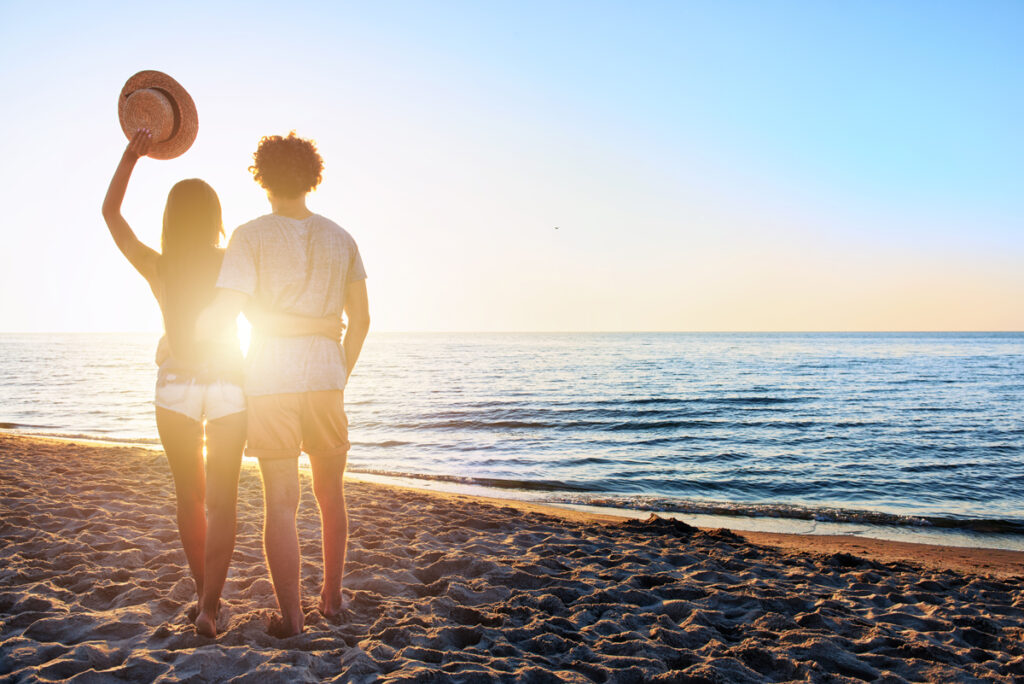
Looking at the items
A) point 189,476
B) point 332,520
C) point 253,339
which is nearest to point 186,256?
point 253,339

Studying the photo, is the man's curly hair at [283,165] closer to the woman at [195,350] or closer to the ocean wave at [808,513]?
the woman at [195,350]

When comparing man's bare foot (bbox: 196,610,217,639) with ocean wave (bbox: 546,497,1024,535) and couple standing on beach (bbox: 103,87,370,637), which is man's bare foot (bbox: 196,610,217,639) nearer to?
couple standing on beach (bbox: 103,87,370,637)

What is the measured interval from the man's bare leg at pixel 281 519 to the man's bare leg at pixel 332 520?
145 mm

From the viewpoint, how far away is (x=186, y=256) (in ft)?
8.30

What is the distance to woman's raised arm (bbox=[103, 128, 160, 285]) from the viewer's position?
250 centimetres

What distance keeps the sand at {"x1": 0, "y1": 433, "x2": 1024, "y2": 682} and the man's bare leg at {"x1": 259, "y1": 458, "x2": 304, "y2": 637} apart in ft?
1.17

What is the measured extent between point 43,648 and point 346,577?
1607mm

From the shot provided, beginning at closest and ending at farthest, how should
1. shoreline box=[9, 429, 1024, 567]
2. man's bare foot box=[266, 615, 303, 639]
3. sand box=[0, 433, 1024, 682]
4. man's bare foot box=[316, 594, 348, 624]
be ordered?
sand box=[0, 433, 1024, 682]
man's bare foot box=[266, 615, 303, 639]
man's bare foot box=[316, 594, 348, 624]
shoreline box=[9, 429, 1024, 567]

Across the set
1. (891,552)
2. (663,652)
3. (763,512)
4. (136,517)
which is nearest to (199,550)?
(663,652)

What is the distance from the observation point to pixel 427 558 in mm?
4332

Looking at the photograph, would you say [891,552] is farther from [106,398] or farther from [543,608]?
[106,398]

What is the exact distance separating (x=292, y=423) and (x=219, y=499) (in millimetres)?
502

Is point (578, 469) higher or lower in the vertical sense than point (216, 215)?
lower

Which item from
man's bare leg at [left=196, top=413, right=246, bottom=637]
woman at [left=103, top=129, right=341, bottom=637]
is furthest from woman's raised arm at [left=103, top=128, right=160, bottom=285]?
man's bare leg at [left=196, top=413, right=246, bottom=637]
